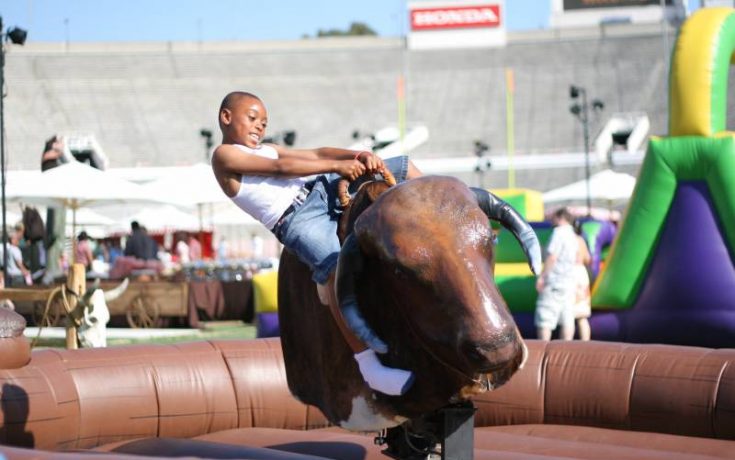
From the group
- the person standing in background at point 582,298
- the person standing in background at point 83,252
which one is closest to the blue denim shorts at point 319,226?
the person standing in background at point 582,298

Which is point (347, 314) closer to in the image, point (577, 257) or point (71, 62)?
point (577, 257)

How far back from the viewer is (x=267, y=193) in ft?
14.3

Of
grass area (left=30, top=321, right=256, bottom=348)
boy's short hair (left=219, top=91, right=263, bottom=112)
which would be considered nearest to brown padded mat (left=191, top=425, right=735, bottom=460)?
boy's short hair (left=219, top=91, right=263, bottom=112)

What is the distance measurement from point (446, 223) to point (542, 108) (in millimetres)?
52452

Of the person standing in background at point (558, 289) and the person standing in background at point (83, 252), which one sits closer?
the person standing in background at point (558, 289)

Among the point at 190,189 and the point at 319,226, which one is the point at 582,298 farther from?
the point at 190,189

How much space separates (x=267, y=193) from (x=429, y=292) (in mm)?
1028

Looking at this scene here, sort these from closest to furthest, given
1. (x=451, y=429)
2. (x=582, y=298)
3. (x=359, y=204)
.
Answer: (x=451, y=429)
(x=359, y=204)
(x=582, y=298)

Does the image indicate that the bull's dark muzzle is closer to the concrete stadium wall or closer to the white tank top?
the white tank top

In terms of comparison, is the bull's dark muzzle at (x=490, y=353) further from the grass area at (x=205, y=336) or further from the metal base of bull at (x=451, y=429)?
the grass area at (x=205, y=336)

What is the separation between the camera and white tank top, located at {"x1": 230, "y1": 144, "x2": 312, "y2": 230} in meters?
4.37

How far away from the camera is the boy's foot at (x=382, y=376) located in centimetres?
369

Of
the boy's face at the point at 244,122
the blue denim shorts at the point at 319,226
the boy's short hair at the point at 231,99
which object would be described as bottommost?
the blue denim shorts at the point at 319,226

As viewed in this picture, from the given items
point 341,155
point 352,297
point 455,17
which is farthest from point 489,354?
point 455,17
